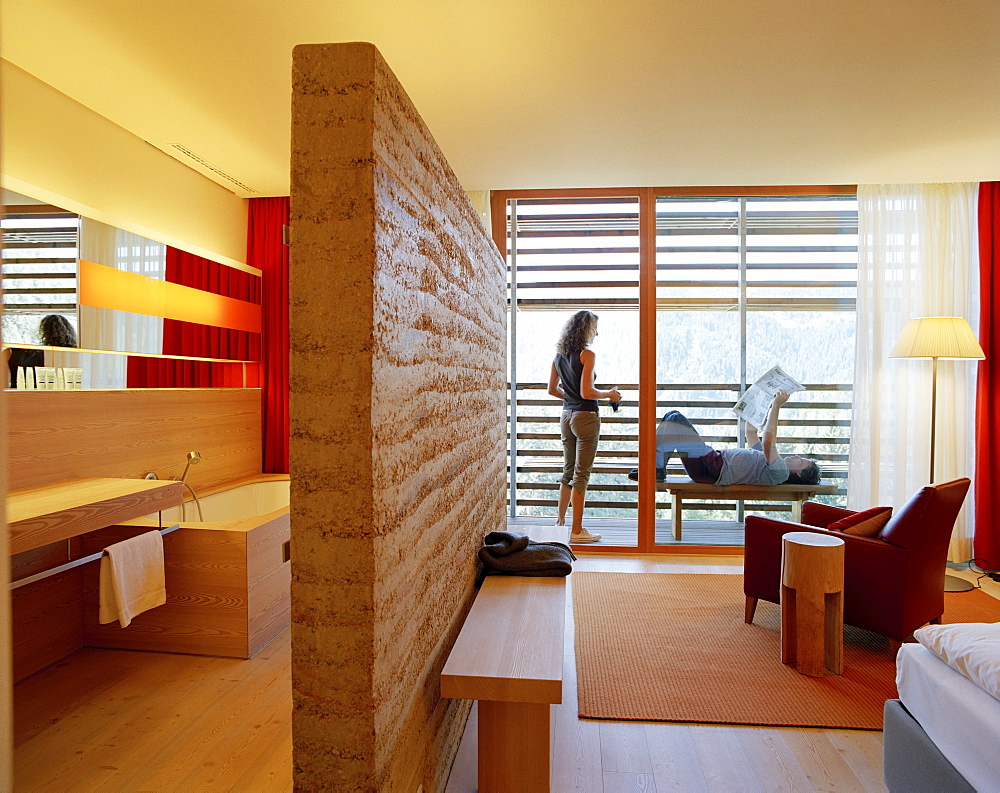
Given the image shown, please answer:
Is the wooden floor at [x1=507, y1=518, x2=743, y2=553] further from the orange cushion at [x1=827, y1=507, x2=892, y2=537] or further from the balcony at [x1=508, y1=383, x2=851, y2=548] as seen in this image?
the orange cushion at [x1=827, y1=507, x2=892, y2=537]

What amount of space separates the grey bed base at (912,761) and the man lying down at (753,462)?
2.61m

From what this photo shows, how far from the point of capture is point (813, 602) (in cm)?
265

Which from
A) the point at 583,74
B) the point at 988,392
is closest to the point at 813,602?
the point at 583,74

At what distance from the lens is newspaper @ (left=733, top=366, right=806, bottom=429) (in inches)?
177

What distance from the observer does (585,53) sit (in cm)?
268

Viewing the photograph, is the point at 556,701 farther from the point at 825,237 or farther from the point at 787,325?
the point at 825,237

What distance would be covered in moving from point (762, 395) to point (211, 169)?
387 centimetres

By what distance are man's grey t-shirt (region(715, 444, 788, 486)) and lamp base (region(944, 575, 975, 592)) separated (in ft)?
3.57

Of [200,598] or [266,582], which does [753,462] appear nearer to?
[266,582]

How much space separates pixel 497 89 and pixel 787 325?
2.66 metres

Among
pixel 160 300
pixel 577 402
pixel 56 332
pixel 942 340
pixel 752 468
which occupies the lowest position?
pixel 752 468

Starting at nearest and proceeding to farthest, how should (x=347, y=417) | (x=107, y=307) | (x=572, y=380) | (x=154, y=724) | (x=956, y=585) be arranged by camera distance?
(x=347, y=417) < (x=154, y=724) < (x=107, y=307) < (x=956, y=585) < (x=572, y=380)

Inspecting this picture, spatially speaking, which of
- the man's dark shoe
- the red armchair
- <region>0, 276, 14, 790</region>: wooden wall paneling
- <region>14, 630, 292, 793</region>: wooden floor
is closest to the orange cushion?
the red armchair

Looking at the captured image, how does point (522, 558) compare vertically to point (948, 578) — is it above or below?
above
